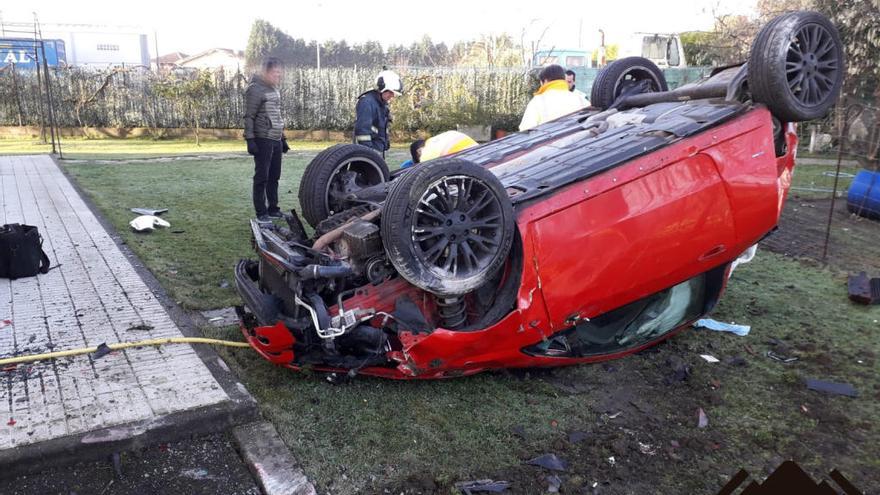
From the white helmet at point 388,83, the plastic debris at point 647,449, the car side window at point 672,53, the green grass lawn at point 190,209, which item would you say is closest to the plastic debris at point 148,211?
the green grass lawn at point 190,209

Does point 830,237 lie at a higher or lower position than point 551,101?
lower

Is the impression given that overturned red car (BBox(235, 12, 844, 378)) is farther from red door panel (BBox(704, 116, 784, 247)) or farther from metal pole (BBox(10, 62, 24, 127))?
metal pole (BBox(10, 62, 24, 127))

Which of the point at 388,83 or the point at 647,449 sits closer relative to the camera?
the point at 647,449

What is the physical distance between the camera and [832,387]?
3598 mm

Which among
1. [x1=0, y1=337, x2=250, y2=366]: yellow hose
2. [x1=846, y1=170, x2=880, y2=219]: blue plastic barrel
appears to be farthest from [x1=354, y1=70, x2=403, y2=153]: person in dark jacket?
[x1=846, y1=170, x2=880, y2=219]: blue plastic barrel

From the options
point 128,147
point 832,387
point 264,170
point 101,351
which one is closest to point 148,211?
point 264,170

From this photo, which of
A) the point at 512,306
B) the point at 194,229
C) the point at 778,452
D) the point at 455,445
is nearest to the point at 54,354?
the point at 455,445

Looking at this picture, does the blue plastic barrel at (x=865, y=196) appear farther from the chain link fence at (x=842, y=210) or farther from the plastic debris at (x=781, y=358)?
the plastic debris at (x=781, y=358)

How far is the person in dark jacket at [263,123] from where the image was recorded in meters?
6.68

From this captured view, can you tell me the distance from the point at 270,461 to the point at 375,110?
488 cm

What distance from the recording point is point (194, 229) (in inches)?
268

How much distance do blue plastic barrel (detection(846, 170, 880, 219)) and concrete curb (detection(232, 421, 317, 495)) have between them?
25.8 ft

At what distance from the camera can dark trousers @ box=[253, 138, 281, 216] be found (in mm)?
6805

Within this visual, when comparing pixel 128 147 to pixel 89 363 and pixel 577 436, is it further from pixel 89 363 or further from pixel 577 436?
pixel 577 436
